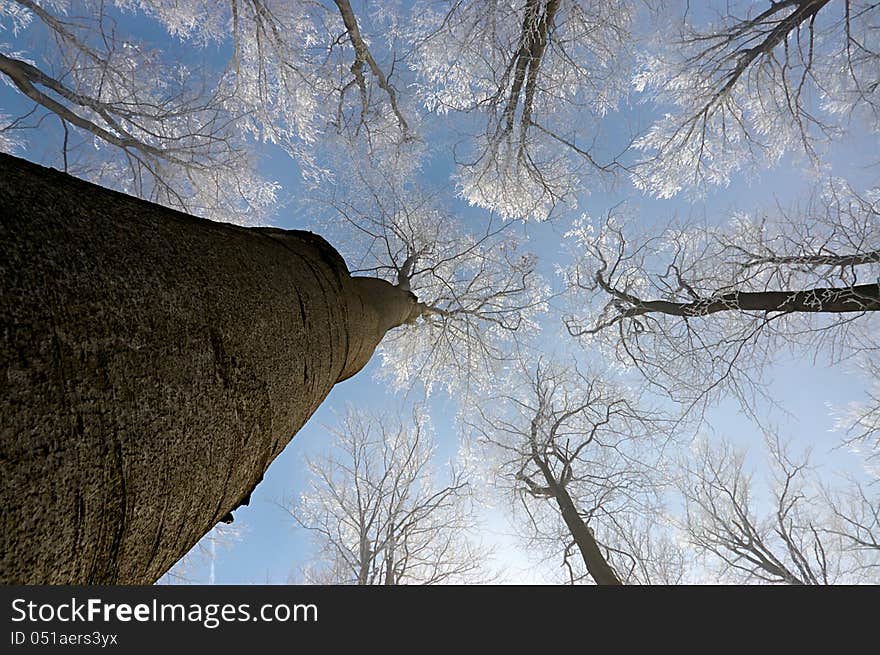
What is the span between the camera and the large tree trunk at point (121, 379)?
45cm

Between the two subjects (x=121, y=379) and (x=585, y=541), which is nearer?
(x=121, y=379)

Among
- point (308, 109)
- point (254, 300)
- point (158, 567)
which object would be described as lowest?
point (158, 567)

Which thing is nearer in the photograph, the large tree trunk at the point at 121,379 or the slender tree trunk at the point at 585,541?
the large tree trunk at the point at 121,379

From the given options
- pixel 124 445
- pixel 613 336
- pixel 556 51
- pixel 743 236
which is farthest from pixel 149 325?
pixel 613 336

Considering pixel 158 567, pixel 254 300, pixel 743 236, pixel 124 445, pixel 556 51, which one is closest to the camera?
pixel 124 445

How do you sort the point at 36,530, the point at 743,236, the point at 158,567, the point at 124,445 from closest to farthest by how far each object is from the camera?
the point at 36,530
the point at 124,445
the point at 158,567
the point at 743,236

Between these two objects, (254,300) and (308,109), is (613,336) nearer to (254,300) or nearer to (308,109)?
(308,109)

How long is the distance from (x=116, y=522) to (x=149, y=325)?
10.5 inches

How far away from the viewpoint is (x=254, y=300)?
0.96m

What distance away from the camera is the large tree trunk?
1.48 feet

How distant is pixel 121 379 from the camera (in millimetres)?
561

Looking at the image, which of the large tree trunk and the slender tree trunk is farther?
the slender tree trunk

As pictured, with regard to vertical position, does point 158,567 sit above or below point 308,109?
below

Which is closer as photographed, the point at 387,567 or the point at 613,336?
the point at 613,336
